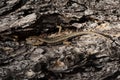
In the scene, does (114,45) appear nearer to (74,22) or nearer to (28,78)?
(74,22)

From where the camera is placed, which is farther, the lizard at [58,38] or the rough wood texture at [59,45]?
the lizard at [58,38]

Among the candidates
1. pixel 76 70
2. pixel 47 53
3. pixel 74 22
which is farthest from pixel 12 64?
pixel 74 22

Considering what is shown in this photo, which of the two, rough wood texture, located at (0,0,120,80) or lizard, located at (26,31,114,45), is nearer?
rough wood texture, located at (0,0,120,80)

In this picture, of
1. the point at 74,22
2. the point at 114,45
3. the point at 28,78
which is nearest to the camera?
the point at 28,78

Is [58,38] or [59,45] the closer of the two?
[59,45]

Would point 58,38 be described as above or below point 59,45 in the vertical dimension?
above

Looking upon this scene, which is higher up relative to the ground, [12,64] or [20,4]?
[20,4]

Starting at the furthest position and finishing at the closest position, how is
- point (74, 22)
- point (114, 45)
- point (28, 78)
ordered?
point (74, 22), point (114, 45), point (28, 78)

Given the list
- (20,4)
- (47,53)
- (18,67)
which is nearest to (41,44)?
(47,53)

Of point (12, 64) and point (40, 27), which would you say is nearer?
point (12, 64)

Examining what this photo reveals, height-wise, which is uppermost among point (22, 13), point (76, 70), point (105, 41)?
point (22, 13)
